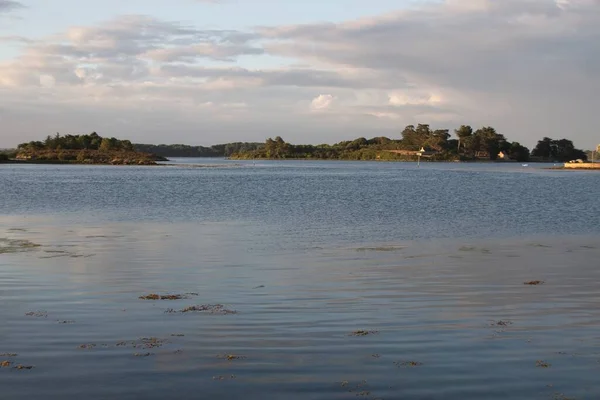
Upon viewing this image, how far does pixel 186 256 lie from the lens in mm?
24359

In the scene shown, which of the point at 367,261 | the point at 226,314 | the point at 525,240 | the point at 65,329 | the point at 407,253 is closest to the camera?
the point at 65,329

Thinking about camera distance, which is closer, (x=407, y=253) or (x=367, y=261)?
(x=367, y=261)

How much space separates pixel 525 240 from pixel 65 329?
22.6m

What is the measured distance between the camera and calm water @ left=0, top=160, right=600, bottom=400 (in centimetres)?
1017

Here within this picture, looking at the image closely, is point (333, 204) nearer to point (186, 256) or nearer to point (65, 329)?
point (186, 256)

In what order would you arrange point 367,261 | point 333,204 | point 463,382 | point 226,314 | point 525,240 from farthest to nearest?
1. point 333,204
2. point 525,240
3. point 367,261
4. point 226,314
5. point 463,382

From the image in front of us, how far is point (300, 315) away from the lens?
47.8 ft

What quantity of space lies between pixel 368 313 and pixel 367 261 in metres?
8.41

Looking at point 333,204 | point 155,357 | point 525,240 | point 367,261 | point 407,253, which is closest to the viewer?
point 155,357

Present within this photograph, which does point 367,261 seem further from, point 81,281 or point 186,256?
point 81,281

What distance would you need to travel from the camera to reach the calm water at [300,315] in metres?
10.2

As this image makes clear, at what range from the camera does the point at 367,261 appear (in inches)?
911

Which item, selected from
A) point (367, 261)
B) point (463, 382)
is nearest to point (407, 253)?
point (367, 261)

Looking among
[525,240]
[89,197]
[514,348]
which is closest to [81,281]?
[514,348]
